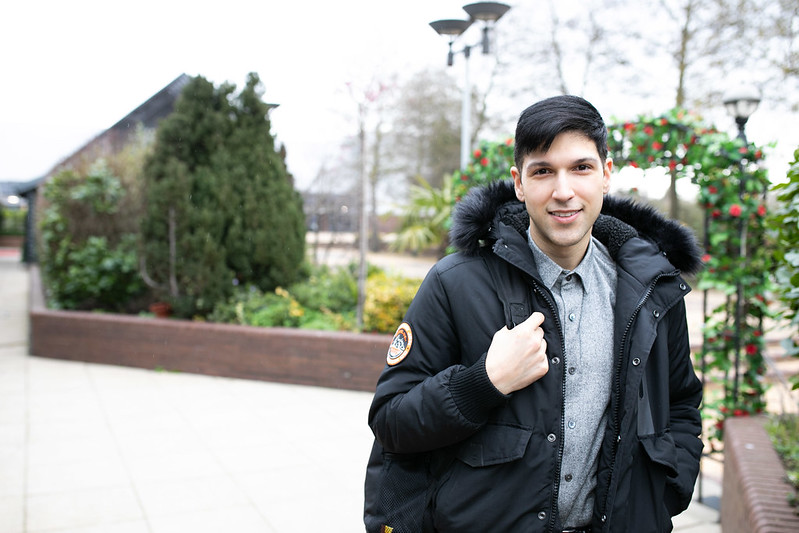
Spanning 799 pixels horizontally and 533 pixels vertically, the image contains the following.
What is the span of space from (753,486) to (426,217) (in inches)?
603

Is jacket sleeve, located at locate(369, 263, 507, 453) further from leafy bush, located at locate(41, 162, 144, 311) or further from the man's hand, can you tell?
leafy bush, located at locate(41, 162, 144, 311)

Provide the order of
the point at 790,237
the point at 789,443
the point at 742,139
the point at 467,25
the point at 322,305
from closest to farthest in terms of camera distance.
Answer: the point at 790,237 < the point at 789,443 < the point at 742,139 < the point at 467,25 < the point at 322,305

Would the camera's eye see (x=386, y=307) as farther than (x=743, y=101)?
Yes

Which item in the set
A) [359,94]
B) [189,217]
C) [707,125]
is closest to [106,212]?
[189,217]

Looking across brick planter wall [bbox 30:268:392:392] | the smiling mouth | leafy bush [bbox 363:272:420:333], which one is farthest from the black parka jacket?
leafy bush [bbox 363:272:420:333]

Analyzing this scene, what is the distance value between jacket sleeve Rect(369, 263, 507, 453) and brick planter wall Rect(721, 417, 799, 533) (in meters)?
1.72

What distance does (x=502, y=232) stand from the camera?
63.8 inches

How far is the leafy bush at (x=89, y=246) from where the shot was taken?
8859 mm

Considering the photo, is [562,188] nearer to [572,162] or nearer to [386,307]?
[572,162]

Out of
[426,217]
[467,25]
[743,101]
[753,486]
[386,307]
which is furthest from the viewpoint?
[426,217]

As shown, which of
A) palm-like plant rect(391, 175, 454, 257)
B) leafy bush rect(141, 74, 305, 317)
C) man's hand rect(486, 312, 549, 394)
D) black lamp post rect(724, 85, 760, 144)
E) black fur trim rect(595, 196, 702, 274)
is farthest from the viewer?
palm-like plant rect(391, 175, 454, 257)

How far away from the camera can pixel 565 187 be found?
1502mm

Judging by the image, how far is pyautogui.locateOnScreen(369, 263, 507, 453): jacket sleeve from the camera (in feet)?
4.66

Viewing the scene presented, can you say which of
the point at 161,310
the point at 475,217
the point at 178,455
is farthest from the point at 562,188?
the point at 161,310
